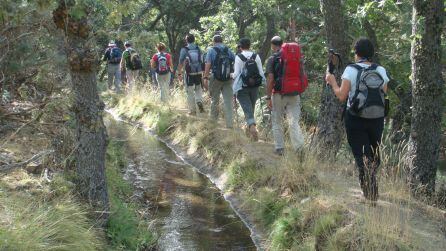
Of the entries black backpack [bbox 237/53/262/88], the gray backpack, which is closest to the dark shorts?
black backpack [bbox 237/53/262/88]

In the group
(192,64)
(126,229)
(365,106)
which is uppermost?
(192,64)

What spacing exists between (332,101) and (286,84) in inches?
35.2

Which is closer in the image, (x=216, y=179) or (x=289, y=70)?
(x=289, y=70)

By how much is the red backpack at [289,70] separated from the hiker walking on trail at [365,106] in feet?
6.97

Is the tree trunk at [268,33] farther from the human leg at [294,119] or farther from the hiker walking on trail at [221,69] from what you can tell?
the human leg at [294,119]

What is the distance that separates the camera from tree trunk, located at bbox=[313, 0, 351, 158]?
27.0 feet

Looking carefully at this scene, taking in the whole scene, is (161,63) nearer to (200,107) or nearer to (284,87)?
(200,107)

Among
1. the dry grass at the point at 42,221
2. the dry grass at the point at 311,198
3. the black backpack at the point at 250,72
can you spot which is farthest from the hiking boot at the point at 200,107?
the dry grass at the point at 42,221

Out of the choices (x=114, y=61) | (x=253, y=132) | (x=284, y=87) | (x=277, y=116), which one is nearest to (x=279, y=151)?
(x=277, y=116)

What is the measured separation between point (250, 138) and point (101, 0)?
5.57 m

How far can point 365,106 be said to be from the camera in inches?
225

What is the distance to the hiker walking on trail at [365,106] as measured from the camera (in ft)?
18.7

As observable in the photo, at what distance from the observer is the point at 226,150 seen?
10.1m

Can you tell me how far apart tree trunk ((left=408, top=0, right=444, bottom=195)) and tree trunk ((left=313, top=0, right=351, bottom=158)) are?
1618 millimetres
